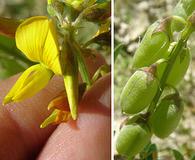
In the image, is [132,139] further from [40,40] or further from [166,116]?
[40,40]

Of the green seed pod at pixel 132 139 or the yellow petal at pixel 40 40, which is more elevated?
the yellow petal at pixel 40 40

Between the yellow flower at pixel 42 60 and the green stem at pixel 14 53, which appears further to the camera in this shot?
the green stem at pixel 14 53

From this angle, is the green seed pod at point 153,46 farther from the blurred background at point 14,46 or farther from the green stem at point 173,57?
the blurred background at point 14,46

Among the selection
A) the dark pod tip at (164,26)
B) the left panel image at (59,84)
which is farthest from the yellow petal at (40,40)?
the dark pod tip at (164,26)

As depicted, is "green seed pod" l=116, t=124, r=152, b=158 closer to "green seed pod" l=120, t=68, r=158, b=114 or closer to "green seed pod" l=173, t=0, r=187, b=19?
"green seed pod" l=120, t=68, r=158, b=114

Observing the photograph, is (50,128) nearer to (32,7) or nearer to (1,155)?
(1,155)

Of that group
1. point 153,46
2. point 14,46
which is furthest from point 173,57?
point 14,46

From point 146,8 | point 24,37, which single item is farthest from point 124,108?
point 146,8
